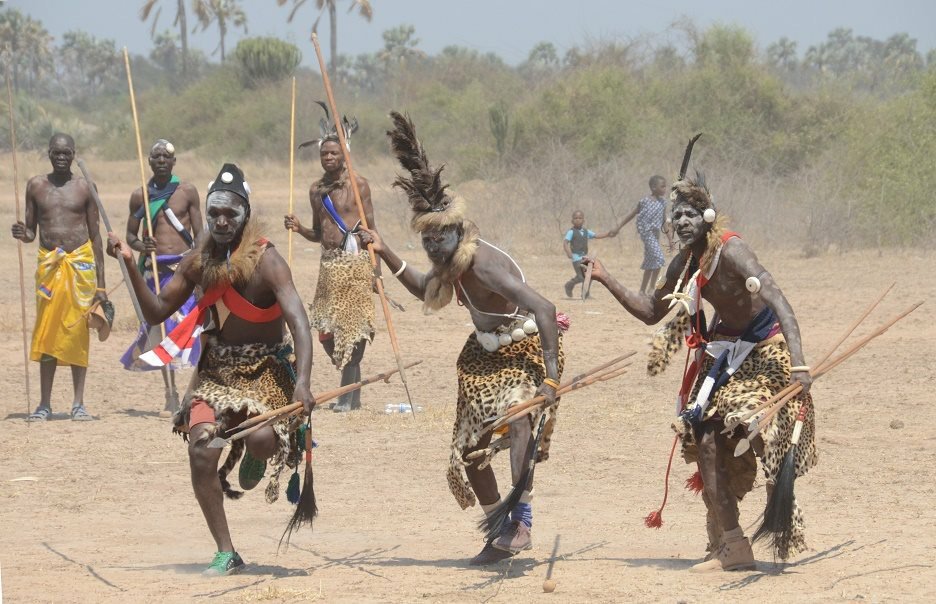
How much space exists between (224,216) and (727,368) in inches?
90.7

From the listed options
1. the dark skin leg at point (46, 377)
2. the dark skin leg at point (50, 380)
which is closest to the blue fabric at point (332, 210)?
the dark skin leg at point (50, 380)

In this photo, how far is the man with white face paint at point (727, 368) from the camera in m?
6.12

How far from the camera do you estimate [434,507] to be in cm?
800

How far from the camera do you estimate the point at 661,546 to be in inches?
274

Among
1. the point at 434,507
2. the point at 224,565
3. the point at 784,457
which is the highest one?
the point at 784,457

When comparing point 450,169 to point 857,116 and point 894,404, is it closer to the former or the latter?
point 857,116

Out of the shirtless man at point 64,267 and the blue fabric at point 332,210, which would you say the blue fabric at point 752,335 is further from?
the shirtless man at point 64,267

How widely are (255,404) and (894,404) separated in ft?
20.8

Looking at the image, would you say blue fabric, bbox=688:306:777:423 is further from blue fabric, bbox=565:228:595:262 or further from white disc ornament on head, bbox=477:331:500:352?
blue fabric, bbox=565:228:595:262

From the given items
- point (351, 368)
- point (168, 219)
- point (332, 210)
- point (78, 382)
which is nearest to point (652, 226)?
point (351, 368)

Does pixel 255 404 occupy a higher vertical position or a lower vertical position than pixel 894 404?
higher

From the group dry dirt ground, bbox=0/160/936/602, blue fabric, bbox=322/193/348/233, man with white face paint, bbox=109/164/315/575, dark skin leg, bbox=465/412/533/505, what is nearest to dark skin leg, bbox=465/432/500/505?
dark skin leg, bbox=465/412/533/505

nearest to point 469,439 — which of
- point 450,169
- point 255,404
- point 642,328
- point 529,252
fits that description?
point 255,404

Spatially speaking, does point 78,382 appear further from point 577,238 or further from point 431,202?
point 577,238
